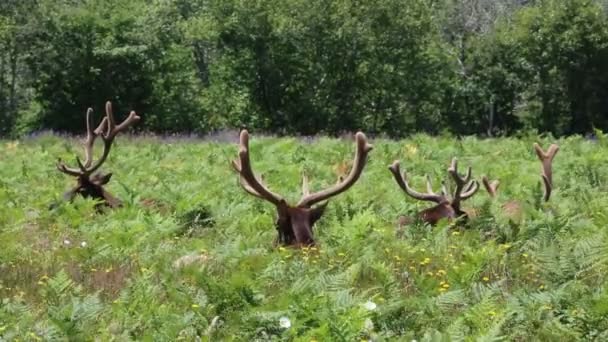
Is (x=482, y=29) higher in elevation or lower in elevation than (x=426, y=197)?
higher

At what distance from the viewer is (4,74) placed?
32031mm

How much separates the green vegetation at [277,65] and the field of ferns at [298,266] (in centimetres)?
1625

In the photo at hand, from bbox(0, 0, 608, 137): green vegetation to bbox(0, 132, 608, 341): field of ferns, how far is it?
16245 mm

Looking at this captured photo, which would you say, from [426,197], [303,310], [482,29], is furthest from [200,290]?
[482,29]

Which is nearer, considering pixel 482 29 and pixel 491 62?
pixel 491 62

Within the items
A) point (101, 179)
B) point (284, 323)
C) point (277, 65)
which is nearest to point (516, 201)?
point (101, 179)

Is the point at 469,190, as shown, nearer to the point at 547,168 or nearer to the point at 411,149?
the point at 547,168

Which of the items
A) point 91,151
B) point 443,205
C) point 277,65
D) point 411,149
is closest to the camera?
point 443,205

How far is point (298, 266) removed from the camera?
19.9ft

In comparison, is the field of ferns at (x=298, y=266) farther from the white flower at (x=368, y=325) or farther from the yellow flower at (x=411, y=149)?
the yellow flower at (x=411, y=149)

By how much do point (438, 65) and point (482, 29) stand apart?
39.2 ft

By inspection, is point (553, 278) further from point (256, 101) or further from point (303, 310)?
point (256, 101)

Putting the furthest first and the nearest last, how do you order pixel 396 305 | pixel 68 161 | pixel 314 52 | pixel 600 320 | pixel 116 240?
pixel 314 52 < pixel 68 161 < pixel 116 240 < pixel 396 305 < pixel 600 320

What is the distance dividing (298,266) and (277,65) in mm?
23945
